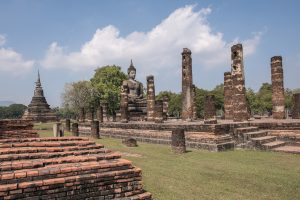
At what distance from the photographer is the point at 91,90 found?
147 ft

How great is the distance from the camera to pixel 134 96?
3108cm

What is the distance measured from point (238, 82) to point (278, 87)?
3.78 meters

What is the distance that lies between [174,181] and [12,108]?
296 ft

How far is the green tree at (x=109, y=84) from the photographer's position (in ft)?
143

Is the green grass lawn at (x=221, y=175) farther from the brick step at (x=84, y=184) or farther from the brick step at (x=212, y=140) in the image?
the brick step at (x=84, y=184)

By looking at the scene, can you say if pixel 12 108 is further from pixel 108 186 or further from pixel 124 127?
pixel 108 186

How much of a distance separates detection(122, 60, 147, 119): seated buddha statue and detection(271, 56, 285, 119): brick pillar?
47.6 ft

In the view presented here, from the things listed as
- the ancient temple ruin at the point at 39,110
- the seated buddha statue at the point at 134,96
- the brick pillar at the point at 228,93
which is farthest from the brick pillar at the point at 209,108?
the ancient temple ruin at the point at 39,110

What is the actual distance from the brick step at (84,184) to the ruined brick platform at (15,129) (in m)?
3.16

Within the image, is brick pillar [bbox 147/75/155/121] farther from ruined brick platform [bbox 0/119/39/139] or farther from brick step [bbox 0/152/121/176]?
brick step [bbox 0/152/121/176]

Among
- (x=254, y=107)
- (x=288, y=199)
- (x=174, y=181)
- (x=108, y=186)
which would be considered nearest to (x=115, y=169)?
(x=108, y=186)

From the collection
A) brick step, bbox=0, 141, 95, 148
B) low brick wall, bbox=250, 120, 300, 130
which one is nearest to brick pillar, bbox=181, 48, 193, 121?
low brick wall, bbox=250, 120, 300, 130

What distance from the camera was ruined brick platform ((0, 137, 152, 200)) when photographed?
4074 mm

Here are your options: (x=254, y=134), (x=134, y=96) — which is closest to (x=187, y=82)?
(x=254, y=134)
